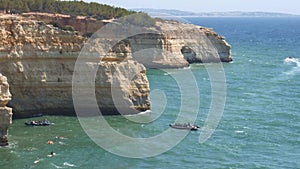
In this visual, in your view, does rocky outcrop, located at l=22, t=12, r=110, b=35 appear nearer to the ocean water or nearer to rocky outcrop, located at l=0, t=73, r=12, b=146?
the ocean water

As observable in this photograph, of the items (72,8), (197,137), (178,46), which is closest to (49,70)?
(197,137)

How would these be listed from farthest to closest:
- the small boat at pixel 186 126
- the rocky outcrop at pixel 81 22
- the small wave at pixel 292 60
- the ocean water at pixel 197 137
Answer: the small wave at pixel 292 60
the rocky outcrop at pixel 81 22
the small boat at pixel 186 126
the ocean water at pixel 197 137

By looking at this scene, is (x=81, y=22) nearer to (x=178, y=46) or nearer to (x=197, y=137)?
(x=178, y=46)

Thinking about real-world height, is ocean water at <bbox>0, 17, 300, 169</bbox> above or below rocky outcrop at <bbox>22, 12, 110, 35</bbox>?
below

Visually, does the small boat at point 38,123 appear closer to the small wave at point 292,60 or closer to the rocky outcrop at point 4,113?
the rocky outcrop at point 4,113

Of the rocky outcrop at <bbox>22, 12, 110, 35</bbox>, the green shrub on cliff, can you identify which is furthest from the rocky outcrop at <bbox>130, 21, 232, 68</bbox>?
the green shrub on cliff

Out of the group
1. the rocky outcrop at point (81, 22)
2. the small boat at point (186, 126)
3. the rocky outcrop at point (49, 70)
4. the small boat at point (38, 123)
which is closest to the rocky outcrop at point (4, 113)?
the small boat at point (38, 123)
